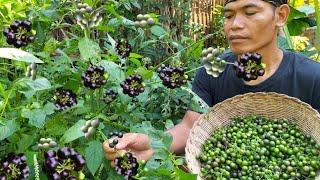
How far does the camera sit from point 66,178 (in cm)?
90

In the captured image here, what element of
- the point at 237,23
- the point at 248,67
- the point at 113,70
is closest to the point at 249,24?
the point at 237,23

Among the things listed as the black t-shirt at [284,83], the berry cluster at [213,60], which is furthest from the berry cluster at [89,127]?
the black t-shirt at [284,83]

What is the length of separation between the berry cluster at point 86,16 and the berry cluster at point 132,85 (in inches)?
5.6

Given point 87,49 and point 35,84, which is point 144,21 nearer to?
point 87,49

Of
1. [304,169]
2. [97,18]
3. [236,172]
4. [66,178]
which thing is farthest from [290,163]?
[66,178]

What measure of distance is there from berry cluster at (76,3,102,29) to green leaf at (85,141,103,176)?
270mm

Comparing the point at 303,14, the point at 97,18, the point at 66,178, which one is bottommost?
the point at 303,14

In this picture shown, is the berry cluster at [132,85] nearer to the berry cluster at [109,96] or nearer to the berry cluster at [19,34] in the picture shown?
the berry cluster at [109,96]

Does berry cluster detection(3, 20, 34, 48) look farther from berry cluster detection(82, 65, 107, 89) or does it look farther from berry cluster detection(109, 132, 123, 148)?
berry cluster detection(109, 132, 123, 148)

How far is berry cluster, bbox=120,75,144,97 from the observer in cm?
117

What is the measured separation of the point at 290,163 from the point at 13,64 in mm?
891

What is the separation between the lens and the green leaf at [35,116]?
1.00 metres

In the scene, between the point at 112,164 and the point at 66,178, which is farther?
the point at 112,164

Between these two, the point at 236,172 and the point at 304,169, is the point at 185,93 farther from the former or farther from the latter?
the point at 304,169
